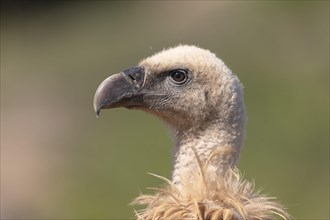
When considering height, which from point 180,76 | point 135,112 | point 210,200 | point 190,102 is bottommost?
point 210,200

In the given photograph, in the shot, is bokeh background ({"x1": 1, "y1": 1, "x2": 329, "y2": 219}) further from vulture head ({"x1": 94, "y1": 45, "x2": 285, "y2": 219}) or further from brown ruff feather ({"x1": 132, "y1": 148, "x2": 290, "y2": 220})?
brown ruff feather ({"x1": 132, "y1": 148, "x2": 290, "y2": 220})

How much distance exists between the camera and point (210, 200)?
4430mm

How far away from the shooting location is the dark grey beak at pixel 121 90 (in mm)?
4855

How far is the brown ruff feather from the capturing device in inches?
171

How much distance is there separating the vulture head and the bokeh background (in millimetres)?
5716

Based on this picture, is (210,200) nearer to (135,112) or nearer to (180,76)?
(180,76)

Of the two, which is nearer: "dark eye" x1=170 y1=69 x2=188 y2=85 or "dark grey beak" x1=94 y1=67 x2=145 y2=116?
"dark grey beak" x1=94 y1=67 x2=145 y2=116

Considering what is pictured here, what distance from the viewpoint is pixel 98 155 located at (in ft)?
46.3

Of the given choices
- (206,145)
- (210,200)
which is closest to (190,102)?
(206,145)

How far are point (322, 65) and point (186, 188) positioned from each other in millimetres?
11948

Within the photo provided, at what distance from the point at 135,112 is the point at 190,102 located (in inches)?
411

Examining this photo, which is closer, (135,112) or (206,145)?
(206,145)

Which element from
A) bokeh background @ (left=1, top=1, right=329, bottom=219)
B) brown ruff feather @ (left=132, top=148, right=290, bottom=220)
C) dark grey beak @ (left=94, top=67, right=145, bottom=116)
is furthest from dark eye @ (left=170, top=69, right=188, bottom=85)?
bokeh background @ (left=1, top=1, right=329, bottom=219)

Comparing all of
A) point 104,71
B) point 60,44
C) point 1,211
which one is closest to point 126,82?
point 1,211
